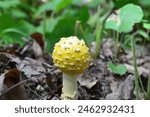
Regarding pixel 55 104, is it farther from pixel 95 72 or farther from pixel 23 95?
pixel 95 72

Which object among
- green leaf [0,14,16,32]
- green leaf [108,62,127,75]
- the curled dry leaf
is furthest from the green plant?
green leaf [0,14,16,32]

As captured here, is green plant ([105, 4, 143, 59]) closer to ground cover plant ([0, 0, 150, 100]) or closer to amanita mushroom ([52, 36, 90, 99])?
ground cover plant ([0, 0, 150, 100])

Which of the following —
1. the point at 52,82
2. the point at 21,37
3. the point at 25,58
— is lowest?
the point at 52,82

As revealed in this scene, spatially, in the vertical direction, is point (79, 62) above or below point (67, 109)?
above

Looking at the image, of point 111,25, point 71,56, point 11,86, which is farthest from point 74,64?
point 111,25

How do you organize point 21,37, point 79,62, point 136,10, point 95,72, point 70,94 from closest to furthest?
point 79,62 → point 70,94 → point 136,10 → point 95,72 → point 21,37

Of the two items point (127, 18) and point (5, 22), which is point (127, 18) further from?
point (5, 22)

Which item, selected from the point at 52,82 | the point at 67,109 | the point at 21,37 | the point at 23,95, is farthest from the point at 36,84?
the point at 21,37
